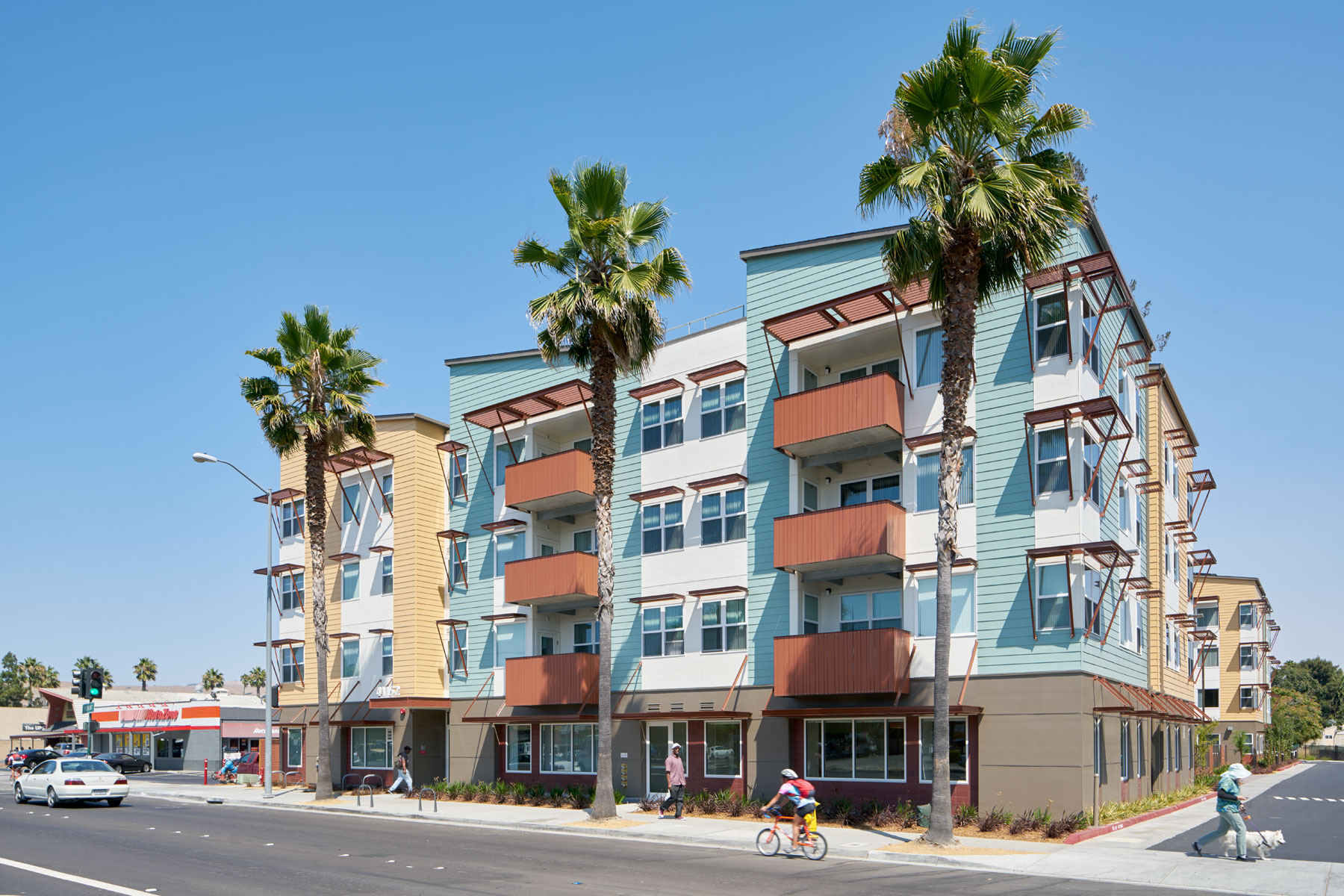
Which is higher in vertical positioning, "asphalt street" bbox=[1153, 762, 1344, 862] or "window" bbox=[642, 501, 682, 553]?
"window" bbox=[642, 501, 682, 553]

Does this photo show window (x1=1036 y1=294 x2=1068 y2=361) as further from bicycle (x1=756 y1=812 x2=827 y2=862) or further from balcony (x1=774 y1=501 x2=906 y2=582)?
bicycle (x1=756 y1=812 x2=827 y2=862)

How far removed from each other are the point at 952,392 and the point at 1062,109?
6.32 m

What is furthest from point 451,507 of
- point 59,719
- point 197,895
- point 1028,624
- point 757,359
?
point 59,719

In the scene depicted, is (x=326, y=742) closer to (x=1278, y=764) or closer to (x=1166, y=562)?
(x=1166, y=562)

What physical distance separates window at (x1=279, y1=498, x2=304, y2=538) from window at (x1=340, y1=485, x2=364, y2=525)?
2.80 m

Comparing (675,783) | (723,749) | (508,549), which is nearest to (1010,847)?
(675,783)

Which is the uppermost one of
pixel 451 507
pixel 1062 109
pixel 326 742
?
pixel 1062 109

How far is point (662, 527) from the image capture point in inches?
1307

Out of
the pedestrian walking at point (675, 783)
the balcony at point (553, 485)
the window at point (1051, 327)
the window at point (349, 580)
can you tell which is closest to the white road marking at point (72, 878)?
the pedestrian walking at point (675, 783)

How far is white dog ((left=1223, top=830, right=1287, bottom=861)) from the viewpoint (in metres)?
19.9

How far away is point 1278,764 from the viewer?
76875 millimetres

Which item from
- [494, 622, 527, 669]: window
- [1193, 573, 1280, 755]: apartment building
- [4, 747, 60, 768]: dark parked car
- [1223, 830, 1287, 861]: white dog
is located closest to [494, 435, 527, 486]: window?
[494, 622, 527, 669]: window

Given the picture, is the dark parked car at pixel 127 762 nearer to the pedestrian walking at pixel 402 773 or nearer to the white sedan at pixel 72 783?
the white sedan at pixel 72 783

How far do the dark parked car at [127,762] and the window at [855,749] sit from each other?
50.1 m
